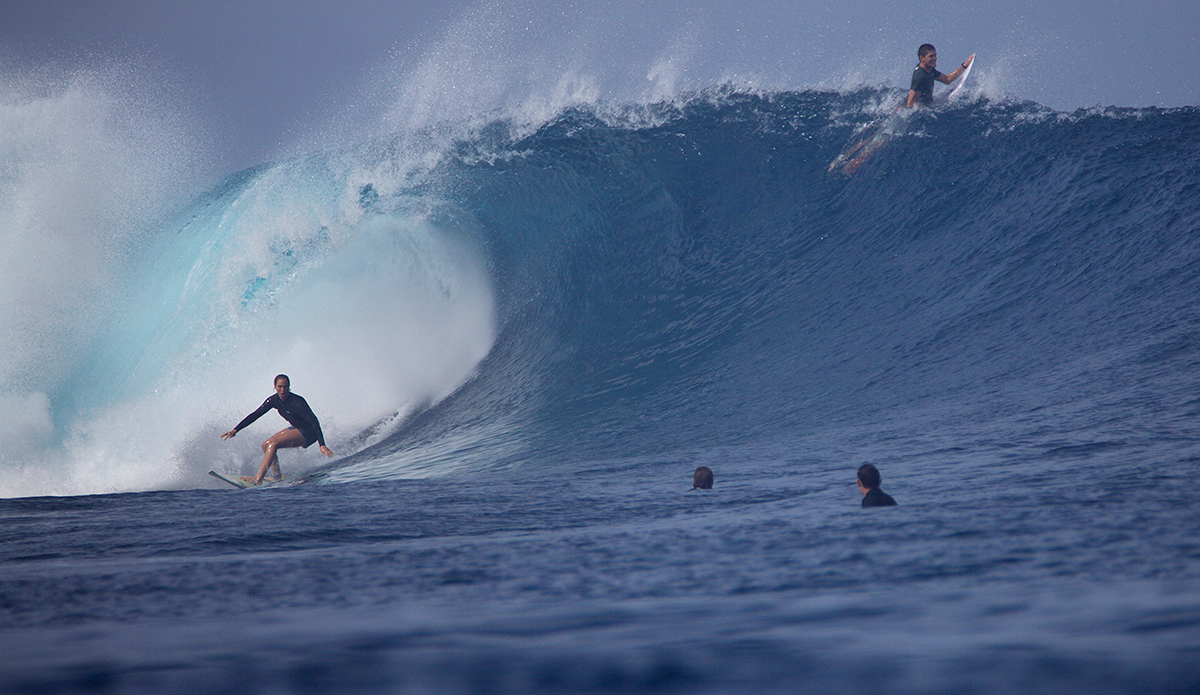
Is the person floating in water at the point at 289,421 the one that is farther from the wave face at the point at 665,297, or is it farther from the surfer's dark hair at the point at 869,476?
the surfer's dark hair at the point at 869,476

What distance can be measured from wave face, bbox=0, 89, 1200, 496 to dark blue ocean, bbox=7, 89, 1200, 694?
0.16 feet

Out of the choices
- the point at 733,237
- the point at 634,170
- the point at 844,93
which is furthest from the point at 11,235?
the point at 844,93

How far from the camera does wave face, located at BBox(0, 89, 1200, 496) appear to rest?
22.9 ft

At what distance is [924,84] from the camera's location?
1170 centimetres

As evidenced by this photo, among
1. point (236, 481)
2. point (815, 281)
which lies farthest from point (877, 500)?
point (236, 481)

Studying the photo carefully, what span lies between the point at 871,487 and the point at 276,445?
21.8 ft

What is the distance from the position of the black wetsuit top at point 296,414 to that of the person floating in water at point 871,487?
20.9 ft

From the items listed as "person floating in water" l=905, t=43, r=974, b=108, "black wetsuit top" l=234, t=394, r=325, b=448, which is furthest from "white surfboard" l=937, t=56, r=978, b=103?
"black wetsuit top" l=234, t=394, r=325, b=448

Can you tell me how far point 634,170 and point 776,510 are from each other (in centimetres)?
1007

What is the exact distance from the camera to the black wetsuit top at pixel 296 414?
A: 8.96 meters

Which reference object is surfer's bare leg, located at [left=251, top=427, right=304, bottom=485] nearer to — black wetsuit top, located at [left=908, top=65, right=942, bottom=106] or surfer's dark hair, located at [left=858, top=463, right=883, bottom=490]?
surfer's dark hair, located at [left=858, top=463, right=883, bottom=490]

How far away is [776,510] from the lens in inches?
133

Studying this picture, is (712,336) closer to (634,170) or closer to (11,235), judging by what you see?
(634,170)

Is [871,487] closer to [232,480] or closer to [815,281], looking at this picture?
[815,281]
